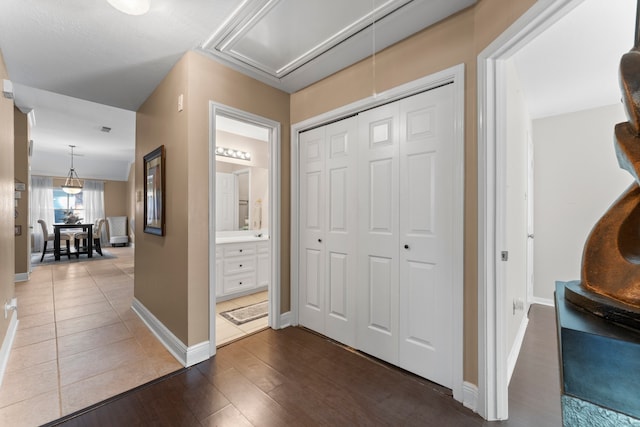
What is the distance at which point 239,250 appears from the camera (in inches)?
148

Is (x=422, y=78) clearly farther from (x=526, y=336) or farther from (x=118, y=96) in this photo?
(x=118, y=96)

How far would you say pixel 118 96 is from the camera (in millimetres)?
2963

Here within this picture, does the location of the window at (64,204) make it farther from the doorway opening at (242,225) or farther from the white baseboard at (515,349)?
the white baseboard at (515,349)

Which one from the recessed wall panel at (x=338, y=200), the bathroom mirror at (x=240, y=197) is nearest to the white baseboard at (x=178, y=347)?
the recessed wall panel at (x=338, y=200)

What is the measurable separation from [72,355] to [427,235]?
300cm

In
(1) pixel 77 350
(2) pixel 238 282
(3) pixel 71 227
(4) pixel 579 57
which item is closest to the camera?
(4) pixel 579 57

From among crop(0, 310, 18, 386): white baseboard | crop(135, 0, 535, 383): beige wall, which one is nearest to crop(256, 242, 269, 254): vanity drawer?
crop(135, 0, 535, 383): beige wall

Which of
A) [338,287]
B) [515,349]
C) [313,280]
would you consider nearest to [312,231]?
[313,280]

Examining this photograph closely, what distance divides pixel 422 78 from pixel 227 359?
2.59 meters

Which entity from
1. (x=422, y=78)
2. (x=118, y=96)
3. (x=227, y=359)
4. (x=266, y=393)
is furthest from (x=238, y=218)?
(x=422, y=78)

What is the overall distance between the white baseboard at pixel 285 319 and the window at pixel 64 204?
9.37m

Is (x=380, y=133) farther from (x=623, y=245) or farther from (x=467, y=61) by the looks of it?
(x=623, y=245)

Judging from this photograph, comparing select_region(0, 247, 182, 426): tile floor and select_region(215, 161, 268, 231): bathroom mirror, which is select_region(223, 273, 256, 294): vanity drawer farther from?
select_region(0, 247, 182, 426): tile floor

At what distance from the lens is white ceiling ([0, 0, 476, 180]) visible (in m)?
1.70
